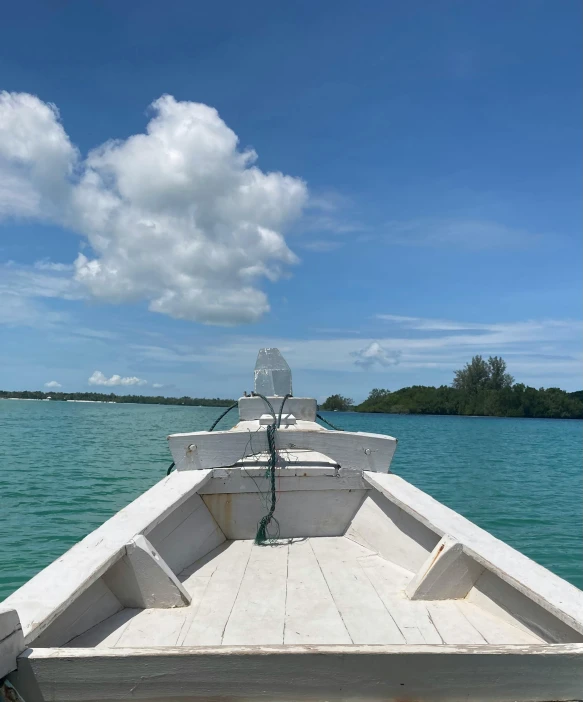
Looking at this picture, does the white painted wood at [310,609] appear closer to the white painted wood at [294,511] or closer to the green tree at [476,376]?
the white painted wood at [294,511]

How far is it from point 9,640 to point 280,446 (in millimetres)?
2955

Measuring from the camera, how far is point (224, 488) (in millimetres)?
4465

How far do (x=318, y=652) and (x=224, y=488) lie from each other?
8.70 feet

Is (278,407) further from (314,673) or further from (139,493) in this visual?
(139,493)

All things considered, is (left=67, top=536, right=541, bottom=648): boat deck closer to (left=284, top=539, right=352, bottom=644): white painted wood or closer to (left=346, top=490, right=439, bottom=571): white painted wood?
(left=284, top=539, right=352, bottom=644): white painted wood

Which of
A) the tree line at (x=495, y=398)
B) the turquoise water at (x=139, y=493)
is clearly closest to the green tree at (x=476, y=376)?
the tree line at (x=495, y=398)

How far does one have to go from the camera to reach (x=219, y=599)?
3.16 metres

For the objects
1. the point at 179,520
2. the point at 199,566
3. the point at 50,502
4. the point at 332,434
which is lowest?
the point at 50,502

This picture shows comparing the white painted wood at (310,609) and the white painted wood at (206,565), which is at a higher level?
the white painted wood at (310,609)

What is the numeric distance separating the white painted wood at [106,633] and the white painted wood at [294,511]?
160cm

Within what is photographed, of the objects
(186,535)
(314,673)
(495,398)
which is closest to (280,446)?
(186,535)

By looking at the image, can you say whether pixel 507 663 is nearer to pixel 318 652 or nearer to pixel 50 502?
pixel 318 652

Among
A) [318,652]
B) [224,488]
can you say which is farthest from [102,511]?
[318,652]

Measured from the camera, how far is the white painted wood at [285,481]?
4465 mm
